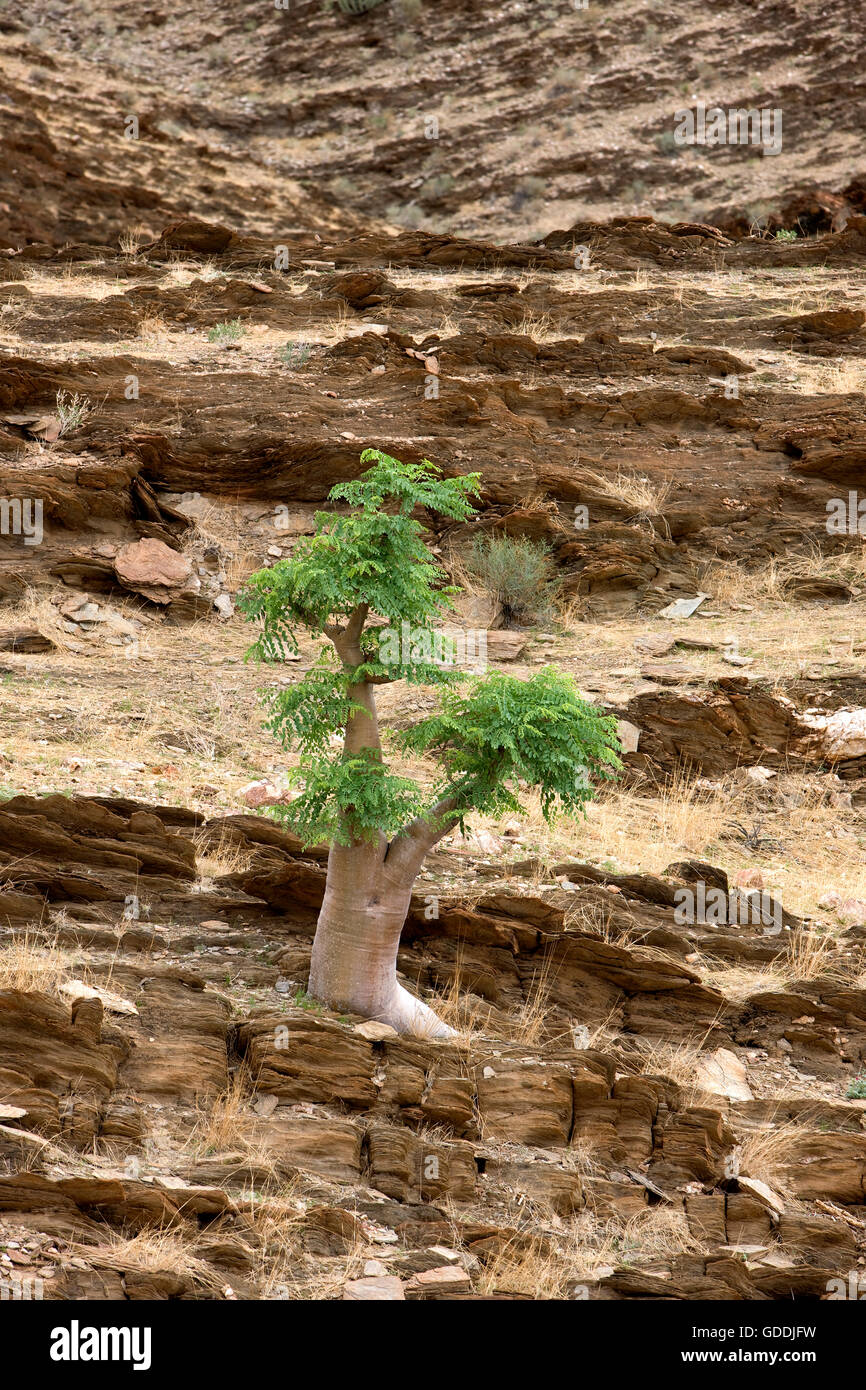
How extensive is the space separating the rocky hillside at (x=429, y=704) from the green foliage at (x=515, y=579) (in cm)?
16

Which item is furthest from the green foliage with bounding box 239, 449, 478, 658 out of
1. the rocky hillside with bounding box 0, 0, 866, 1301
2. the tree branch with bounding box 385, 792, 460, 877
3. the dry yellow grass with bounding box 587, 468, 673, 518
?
the dry yellow grass with bounding box 587, 468, 673, 518

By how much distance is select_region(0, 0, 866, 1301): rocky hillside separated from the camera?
4.97 m

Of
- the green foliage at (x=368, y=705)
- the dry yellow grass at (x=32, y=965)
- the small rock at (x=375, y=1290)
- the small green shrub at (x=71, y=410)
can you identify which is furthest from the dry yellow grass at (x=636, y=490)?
the small rock at (x=375, y=1290)

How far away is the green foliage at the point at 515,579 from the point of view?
1200 centimetres

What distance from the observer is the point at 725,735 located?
10047 mm

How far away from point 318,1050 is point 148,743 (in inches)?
155

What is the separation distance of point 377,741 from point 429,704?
4178 mm

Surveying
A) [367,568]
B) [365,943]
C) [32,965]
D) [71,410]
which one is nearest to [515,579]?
[71,410]

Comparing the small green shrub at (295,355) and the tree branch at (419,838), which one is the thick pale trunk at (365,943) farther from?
the small green shrub at (295,355)

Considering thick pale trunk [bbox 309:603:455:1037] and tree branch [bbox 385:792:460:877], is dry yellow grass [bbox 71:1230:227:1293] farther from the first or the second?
tree branch [bbox 385:792:460:877]

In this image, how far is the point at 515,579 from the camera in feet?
39.4

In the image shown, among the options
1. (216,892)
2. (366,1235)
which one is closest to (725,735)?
(216,892)

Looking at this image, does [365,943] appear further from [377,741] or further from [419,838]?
[377,741]

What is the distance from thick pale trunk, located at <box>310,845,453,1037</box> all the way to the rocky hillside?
0.72 ft
